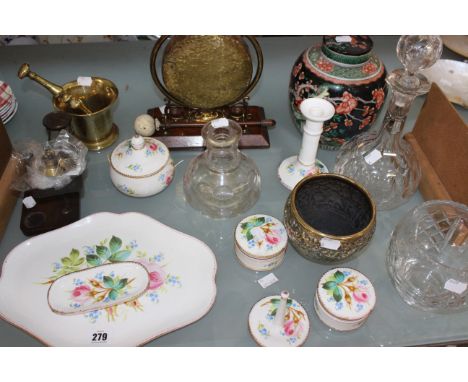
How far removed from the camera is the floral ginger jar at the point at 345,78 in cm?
113

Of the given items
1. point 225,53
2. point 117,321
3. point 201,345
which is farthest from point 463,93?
point 117,321

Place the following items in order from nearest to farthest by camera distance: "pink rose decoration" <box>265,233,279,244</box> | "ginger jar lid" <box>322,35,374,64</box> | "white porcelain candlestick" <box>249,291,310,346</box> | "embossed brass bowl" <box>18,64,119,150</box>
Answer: "white porcelain candlestick" <box>249,291,310,346</box> < "pink rose decoration" <box>265,233,279,244</box> < "ginger jar lid" <box>322,35,374,64</box> < "embossed brass bowl" <box>18,64,119,150</box>

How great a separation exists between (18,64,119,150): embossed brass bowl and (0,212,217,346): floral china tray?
287mm

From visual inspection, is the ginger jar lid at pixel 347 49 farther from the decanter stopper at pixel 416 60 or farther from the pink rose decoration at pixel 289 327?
the pink rose decoration at pixel 289 327

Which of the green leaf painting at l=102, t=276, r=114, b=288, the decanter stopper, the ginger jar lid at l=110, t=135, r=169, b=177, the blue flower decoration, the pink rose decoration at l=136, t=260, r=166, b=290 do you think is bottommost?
the blue flower decoration

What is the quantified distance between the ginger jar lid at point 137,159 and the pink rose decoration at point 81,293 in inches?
11.1

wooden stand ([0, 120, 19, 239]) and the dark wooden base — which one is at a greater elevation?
the dark wooden base

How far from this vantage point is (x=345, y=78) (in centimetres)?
113

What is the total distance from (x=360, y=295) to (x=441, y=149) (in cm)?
48

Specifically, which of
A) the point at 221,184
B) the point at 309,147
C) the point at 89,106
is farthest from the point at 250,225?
the point at 89,106

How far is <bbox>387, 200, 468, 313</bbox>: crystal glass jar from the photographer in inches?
39.3

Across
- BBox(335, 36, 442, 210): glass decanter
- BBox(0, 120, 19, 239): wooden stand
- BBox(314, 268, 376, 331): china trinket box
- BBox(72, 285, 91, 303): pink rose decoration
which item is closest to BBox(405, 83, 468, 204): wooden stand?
BBox(335, 36, 442, 210): glass decanter

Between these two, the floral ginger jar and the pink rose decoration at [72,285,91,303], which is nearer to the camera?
the pink rose decoration at [72,285,91,303]

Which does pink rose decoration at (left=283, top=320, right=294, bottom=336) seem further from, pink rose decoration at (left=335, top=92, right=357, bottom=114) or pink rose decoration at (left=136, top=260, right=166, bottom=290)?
pink rose decoration at (left=335, top=92, right=357, bottom=114)
